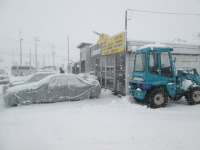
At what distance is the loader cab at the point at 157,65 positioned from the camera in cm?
767

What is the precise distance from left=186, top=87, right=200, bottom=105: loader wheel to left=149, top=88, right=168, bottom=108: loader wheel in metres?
1.40

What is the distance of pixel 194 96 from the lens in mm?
8406

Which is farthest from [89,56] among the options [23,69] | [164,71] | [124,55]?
[23,69]

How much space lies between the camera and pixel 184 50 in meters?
11.5

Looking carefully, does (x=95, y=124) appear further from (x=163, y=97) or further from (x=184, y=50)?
(x=184, y=50)

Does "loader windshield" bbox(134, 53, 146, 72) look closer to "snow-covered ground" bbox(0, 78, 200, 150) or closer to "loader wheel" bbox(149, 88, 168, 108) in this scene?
"loader wheel" bbox(149, 88, 168, 108)

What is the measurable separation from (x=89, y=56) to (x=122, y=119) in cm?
1262

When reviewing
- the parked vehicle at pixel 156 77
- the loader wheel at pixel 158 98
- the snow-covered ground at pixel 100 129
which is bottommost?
the snow-covered ground at pixel 100 129

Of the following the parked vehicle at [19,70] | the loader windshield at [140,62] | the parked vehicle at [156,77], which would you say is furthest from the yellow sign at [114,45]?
the parked vehicle at [19,70]

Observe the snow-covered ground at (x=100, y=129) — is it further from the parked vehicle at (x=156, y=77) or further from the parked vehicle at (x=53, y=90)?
the parked vehicle at (x=53, y=90)

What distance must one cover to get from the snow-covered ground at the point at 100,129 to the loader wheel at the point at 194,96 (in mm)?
919

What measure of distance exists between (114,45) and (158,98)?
523cm

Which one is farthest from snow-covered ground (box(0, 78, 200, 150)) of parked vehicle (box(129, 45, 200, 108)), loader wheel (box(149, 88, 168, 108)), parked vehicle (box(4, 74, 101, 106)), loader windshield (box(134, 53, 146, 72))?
loader windshield (box(134, 53, 146, 72))

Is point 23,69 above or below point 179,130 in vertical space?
above
